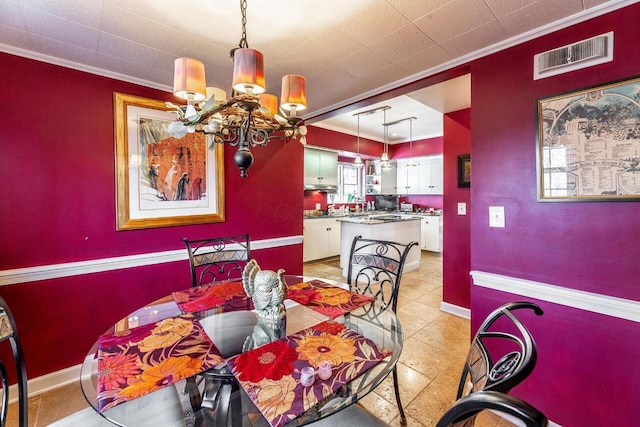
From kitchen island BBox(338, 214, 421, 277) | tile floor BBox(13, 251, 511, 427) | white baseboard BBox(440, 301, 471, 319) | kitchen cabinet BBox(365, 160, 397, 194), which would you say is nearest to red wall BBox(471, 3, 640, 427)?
tile floor BBox(13, 251, 511, 427)

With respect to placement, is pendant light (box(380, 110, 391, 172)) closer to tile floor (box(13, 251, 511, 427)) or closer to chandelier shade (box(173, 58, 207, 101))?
tile floor (box(13, 251, 511, 427))

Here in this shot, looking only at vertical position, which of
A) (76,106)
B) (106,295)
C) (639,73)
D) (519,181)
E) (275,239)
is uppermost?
(76,106)

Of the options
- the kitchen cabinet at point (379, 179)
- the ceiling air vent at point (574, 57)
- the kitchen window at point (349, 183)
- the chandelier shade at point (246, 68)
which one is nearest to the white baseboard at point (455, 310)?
the ceiling air vent at point (574, 57)

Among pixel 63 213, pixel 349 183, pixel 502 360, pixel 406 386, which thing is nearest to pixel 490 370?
pixel 502 360

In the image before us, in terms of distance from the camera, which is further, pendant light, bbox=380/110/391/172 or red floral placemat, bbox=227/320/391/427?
pendant light, bbox=380/110/391/172

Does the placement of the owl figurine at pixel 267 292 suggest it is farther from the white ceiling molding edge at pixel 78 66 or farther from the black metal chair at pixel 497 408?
the white ceiling molding edge at pixel 78 66

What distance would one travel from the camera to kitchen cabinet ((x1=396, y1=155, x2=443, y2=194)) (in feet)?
21.3

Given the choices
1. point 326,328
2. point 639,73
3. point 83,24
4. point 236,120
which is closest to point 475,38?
point 639,73

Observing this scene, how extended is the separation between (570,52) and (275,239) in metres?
2.88

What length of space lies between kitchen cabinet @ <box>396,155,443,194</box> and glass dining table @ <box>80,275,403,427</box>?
5.73 metres

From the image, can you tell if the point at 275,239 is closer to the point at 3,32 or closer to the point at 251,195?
the point at 251,195

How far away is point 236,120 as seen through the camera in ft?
4.98

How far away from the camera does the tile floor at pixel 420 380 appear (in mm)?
1754

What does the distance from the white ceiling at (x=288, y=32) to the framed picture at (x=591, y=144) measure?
1.54ft
